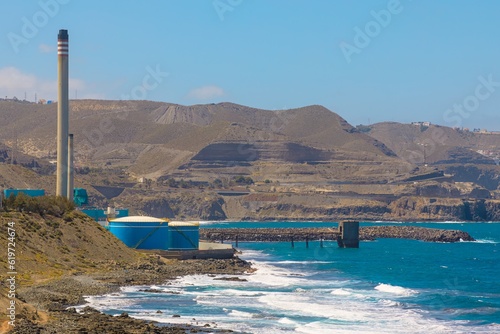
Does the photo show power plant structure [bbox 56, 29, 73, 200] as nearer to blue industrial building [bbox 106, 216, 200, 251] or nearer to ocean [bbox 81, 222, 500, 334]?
blue industrial building [bbox 106, 216, 200, 251]

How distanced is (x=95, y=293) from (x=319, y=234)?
91019 millimetres

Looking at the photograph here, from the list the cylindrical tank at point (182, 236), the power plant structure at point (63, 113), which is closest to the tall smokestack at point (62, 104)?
the power plant structure at point (63, 113)

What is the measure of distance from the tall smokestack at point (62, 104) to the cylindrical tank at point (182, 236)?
10.2 metres

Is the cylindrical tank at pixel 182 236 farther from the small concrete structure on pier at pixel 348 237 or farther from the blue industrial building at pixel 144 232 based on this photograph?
the small concrete structure on pier at pixel 348 237

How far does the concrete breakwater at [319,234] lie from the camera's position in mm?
149375

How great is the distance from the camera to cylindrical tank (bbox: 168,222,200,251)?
307ft

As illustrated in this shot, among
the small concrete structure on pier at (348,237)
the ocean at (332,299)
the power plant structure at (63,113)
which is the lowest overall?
the ocean at (332,299)

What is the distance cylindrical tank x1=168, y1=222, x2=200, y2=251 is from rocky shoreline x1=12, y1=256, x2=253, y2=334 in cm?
898

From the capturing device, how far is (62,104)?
9169 centimetres

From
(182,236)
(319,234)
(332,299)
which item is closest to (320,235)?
(319,234)

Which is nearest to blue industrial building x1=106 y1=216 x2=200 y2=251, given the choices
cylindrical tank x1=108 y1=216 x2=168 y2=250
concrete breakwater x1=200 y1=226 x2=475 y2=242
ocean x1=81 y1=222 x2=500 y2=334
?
cylindrical tank x1=108 y1=216 x2=168 y2=250

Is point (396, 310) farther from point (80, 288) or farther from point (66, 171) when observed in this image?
point (66, 171)

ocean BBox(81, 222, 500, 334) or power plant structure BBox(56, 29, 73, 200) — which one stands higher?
power plant structure BBox(56, 29, 73, 200)

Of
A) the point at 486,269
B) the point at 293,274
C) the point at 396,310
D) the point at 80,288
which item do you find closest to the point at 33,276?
the point at 80,288
